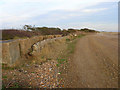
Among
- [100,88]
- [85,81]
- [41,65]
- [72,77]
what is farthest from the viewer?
[41,65]

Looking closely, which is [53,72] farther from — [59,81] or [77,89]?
[77,89]

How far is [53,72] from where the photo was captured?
4555 mm

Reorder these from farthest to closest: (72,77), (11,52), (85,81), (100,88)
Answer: (11,52) → (72,77) → (85,81) → (100,88)

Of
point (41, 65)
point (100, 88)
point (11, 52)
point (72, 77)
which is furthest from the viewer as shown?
point (41, 65)

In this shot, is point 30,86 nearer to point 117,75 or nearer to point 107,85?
point 107,85

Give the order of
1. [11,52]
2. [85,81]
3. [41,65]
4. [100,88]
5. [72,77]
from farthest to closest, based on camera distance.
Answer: [41,65] < [11,52] < [72,77] < [85,81] < [100,88]

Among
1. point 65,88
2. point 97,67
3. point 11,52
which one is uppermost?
point 11,52

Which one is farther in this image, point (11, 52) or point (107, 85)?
point (11, 52)

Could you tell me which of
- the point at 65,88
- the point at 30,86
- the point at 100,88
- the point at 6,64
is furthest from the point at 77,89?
the point at 6,64

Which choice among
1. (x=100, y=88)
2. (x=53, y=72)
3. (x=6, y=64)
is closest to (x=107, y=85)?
(x=100, y=88)

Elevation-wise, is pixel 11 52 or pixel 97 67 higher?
pixel 11 52

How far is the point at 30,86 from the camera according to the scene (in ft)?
11.2

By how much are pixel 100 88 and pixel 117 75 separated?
3.41 feet

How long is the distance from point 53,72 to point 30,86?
1.32 meters
